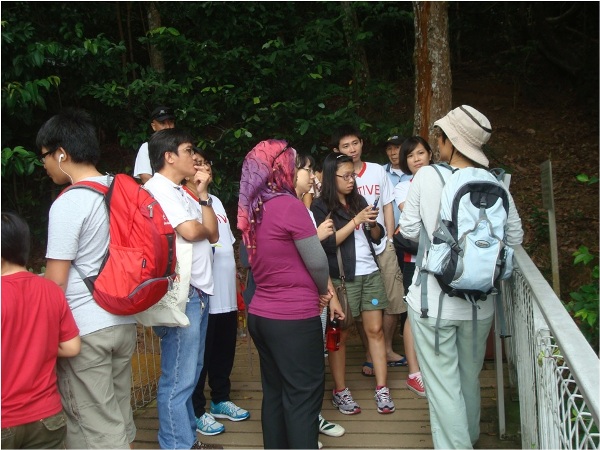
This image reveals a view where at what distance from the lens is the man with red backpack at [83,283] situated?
284 cm

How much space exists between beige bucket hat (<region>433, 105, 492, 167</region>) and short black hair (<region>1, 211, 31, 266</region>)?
82.0 inches

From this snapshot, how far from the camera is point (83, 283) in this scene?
9.58 ft

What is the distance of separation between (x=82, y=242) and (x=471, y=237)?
1.80 m

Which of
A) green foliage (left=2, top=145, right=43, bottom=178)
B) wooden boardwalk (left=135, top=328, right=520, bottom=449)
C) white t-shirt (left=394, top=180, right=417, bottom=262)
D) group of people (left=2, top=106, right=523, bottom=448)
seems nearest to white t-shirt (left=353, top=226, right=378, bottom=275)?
group of people (left=2, top=106, right=523, bottom=448)

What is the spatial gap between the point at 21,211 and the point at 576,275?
25.5ft

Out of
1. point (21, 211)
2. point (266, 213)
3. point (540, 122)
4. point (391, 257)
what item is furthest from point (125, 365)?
point (540, 122)

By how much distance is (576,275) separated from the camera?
7992 mm

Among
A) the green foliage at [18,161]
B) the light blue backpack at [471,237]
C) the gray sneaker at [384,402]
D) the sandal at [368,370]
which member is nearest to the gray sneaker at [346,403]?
the gray sneaker at [384,402]

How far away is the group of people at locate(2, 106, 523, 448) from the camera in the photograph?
106 inches

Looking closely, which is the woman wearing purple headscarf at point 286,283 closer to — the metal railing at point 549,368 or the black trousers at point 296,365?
the black trousers at point 296,365

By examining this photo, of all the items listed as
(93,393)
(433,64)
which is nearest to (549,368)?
(93,393)

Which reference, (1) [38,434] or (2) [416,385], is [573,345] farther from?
(2) [416,385]

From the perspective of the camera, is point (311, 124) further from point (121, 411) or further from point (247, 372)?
point (121, 411)

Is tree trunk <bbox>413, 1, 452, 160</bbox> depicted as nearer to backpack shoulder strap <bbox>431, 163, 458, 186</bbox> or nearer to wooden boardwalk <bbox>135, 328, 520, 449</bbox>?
wooden boardwalk <bbox>135, 328, 520, 449</bbox>
